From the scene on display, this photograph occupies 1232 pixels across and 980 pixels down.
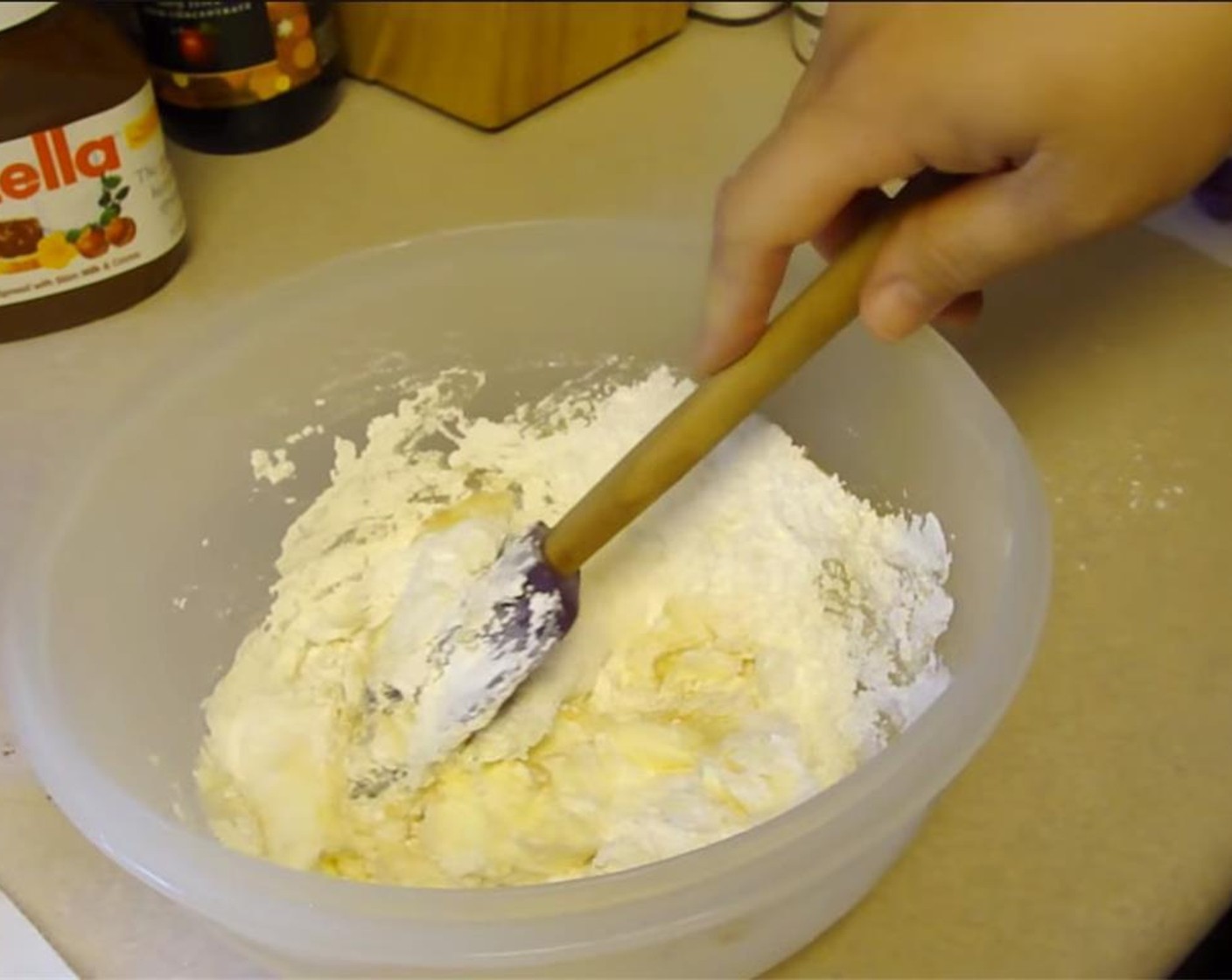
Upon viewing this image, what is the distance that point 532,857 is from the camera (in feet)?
1.84

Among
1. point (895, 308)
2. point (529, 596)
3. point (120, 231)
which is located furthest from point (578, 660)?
point (120, 231)

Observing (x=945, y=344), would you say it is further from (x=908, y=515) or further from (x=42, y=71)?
(x=42, y=71)

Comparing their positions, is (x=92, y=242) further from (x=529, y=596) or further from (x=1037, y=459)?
(x=1037, y=459)

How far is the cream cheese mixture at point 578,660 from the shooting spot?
0.56 meters

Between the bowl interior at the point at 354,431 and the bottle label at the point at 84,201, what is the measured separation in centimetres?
16

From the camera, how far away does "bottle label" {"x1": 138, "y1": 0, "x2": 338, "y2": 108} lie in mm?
808

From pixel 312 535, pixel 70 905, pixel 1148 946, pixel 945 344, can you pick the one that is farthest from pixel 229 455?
pixel 1148 946

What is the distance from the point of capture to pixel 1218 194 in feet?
2.54

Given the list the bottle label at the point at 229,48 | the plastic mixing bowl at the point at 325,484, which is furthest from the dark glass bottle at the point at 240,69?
the plastic mixing bowl at the point at 325,484

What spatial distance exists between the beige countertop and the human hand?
186 millimetres

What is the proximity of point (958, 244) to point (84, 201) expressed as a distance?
468mm

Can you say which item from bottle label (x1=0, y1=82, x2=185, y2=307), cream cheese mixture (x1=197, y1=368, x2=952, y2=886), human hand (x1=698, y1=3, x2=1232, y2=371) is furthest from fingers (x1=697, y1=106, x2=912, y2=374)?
bottle label (x1=0, y1=82, x2=185, y2=307)

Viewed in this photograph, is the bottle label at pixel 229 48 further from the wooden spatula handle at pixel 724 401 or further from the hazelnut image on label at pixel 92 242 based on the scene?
the wooden spatula handle at pixel 724 401

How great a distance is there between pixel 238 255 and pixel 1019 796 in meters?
0.52
